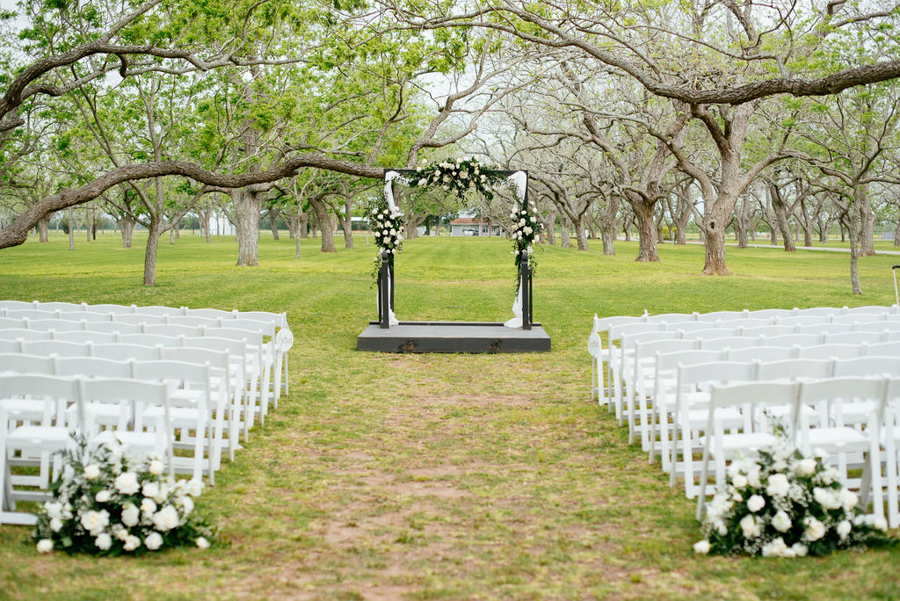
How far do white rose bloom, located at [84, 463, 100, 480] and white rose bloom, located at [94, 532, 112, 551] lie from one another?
0.31 metres

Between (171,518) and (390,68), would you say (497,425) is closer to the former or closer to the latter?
(171,518)

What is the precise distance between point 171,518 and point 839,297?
1895cm

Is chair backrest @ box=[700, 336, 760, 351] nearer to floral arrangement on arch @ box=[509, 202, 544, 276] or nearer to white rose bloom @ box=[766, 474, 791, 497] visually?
white rose bloom @ box=[766, 474, 791, 497]

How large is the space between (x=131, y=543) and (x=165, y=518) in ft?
0.67

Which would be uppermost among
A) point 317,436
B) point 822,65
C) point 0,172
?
point 822,65

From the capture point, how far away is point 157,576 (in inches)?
158

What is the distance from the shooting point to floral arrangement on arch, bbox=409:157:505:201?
1297cm

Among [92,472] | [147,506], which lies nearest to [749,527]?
[147,506]

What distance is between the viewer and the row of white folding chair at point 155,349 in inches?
247

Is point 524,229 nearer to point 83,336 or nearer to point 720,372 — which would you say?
point 83,336

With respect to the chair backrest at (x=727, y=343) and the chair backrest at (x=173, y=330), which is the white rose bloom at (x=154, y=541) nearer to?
the chair backrest at (x=173, y=330)

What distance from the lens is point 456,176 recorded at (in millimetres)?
13078

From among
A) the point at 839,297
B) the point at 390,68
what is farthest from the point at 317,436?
the point at 839,297

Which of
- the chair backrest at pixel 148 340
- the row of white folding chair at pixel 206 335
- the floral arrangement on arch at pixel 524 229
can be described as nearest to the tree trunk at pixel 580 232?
the floral arrangement on arch at pixel 524 229
